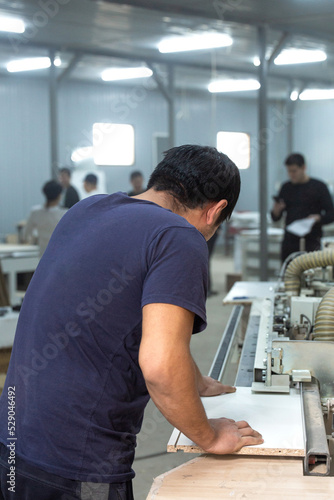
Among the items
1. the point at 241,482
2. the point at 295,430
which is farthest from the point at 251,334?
the point at 241,482

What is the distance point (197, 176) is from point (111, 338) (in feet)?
1.13

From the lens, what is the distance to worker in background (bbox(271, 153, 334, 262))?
4.45 meters

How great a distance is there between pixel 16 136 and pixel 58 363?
849 centimetres

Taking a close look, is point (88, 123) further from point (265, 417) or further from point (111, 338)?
point (111, 338)

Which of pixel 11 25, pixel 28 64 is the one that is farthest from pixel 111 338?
pixel 28 64

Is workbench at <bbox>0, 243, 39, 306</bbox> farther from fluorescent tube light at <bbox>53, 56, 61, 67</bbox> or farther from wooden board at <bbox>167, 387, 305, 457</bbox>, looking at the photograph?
wooden board at <bbox>167, 387, 305, 457</bbox>

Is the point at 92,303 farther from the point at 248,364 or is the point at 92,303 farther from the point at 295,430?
the point at 248,364

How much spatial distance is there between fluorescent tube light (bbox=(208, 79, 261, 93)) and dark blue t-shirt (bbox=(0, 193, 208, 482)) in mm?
9076

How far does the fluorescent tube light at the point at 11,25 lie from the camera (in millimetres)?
5715

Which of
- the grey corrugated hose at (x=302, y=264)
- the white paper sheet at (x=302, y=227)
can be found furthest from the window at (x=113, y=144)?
the grey corrugated hose at (x=302, y=264)

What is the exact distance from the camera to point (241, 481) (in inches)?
43.5

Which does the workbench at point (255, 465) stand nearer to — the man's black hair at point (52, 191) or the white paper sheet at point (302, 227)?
the white paper sheet at point (302, 227)

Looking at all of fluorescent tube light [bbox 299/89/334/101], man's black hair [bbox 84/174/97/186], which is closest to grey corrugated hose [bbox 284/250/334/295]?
man's black hair [bbox 84/174/97/186]

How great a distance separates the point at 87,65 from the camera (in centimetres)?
852
